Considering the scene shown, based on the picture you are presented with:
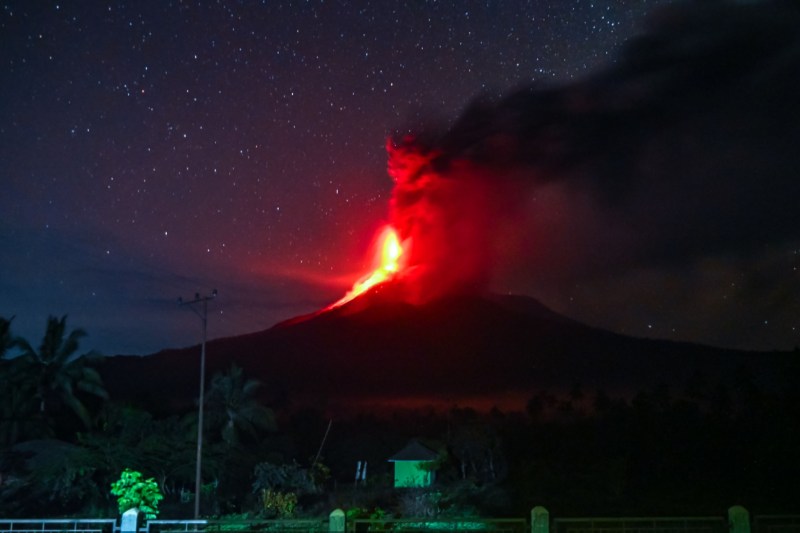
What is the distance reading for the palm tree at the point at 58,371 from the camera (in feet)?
128

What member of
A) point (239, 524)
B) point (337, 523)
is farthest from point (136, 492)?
point (337, 523)

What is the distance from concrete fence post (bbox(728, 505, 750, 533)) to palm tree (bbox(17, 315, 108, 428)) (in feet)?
104

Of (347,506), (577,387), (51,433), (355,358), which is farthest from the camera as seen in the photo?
(355,358)

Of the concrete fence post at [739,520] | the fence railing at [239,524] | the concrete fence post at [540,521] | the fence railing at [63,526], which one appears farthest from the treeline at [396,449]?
the concrete fence post at [739,520]

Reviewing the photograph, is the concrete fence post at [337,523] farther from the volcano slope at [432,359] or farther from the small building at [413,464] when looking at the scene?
the volcano slope at [432,359]

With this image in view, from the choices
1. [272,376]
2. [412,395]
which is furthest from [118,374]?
[412,395]

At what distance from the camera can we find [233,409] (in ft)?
123

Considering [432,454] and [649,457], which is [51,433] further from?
[649,457]

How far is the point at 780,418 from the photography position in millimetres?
34500

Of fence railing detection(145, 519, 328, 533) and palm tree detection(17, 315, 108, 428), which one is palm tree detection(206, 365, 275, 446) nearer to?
palm tree detection(17, 315, 108, 428)

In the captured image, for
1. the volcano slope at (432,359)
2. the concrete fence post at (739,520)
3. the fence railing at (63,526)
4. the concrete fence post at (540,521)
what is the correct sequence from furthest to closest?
the volcano slope at (432,359), the fence railing at (63,526), the concrete fence post at (540,521), the concrete fence post at (739,520)

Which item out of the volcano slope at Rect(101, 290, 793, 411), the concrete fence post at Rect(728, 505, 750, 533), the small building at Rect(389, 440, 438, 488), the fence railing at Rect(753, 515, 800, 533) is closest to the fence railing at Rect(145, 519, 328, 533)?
the concrete fence post at Rect(728, 505, 750, 533)

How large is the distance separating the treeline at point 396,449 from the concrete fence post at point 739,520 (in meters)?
9.15

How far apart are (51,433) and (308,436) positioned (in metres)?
15.2
